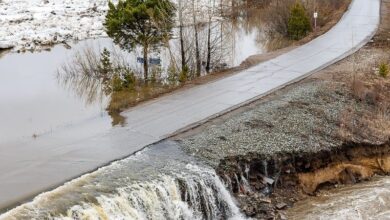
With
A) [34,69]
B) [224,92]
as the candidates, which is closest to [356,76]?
[224,92]

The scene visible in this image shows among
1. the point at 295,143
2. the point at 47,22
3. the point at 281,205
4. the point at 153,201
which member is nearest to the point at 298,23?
the point at 295,143

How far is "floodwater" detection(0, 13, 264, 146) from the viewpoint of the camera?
66.7 ft

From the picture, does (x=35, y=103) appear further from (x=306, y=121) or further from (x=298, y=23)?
(x=298, y=23)

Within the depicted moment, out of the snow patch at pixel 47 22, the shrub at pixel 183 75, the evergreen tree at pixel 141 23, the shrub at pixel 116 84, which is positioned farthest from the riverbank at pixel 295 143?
the snow patch at pixel 47 22

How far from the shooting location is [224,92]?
73.6 ft

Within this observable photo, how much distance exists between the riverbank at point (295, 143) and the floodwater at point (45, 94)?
16.4 ft

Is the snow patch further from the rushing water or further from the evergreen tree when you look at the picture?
the rushing water

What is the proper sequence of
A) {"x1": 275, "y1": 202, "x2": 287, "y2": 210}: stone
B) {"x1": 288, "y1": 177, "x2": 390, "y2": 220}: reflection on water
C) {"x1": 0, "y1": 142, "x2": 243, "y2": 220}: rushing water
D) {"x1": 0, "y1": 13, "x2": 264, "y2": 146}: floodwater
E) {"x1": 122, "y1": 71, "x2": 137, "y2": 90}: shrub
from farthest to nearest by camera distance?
{"x1": 122, "y1": 71, "x2": 137, "y2": 90}: shrub, {"x1": 0, "y1": 13, "x2": 264, "y2": 146}: floodwater, {"x1": 275, "y1": 202, "x2": 287, "y2": 210}: stone, {"x1": 288, "y1": 177, "x2": 390, "y2": 220}: reflection on water, {"x1": 0, "y1": 142, "x2": 243, "y2": 220}: rushing water

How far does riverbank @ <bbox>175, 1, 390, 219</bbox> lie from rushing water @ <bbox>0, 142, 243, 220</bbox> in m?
0.63

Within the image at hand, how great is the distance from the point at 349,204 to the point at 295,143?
2.66 meters

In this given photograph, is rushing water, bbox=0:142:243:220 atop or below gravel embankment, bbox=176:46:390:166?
below

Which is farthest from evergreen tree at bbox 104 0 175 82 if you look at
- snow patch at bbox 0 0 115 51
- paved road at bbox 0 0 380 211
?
snow patch at bbox 0 0 115 51

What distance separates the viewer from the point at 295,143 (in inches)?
673

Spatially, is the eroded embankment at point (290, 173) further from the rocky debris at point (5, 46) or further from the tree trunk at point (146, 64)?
the rocky debris at point (5, 46)
